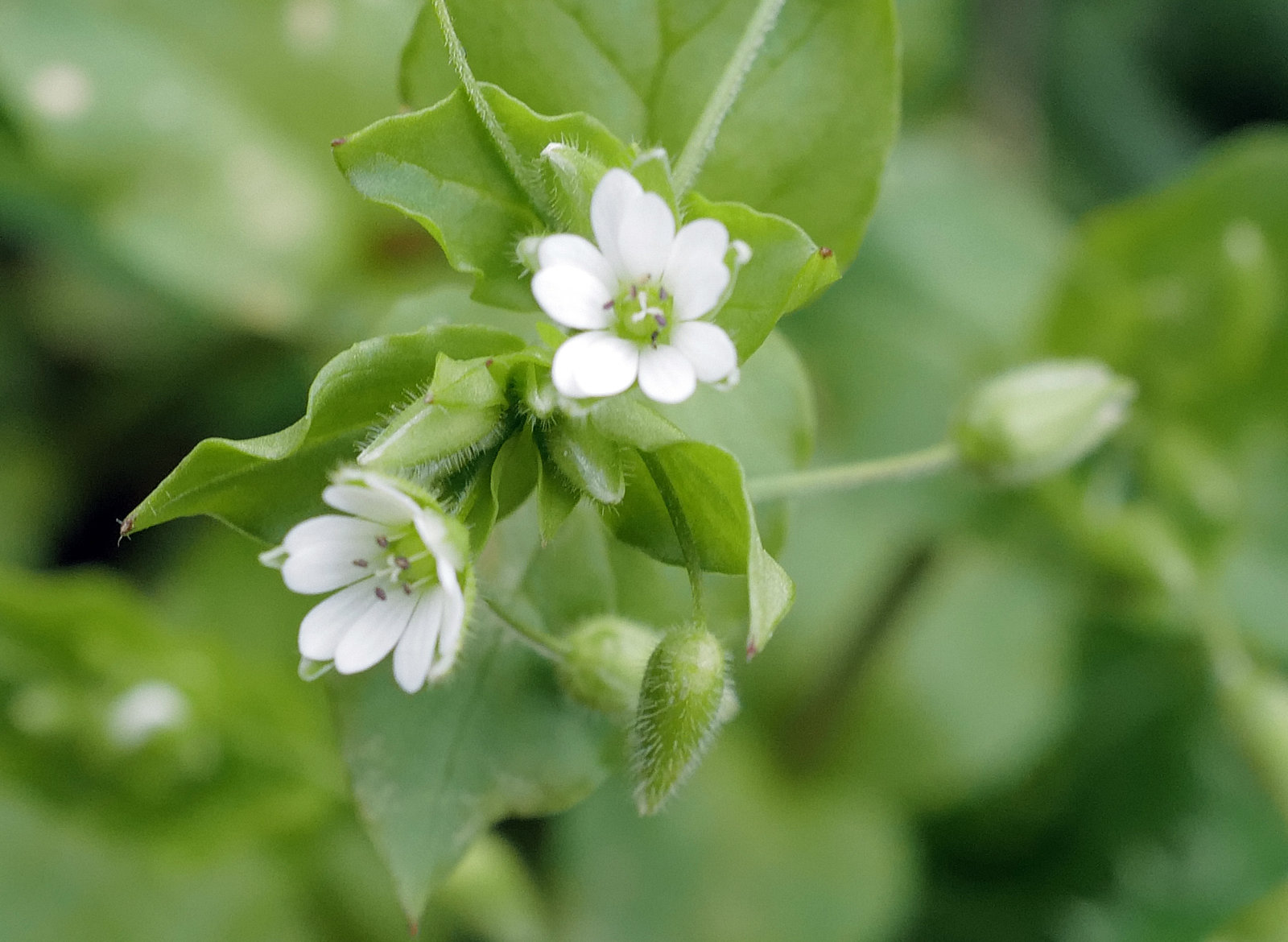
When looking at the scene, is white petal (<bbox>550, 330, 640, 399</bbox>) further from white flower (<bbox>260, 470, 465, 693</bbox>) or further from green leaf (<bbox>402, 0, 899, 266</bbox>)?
green leaf (<bbox>402, 0, 899, 266</bbox>)

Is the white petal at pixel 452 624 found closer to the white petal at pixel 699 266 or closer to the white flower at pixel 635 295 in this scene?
the white flower at pixel 635 295

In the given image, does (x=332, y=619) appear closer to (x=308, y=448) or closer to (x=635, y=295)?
(x=308, y=448)

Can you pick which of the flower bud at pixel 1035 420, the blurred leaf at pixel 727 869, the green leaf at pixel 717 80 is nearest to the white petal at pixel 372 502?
the green leaf at pixel 717 80

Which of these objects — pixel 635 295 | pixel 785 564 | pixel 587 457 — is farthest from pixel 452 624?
pixel 785 564

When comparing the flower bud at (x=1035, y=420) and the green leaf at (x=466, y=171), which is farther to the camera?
the flower bud at (x=1035, y=420)

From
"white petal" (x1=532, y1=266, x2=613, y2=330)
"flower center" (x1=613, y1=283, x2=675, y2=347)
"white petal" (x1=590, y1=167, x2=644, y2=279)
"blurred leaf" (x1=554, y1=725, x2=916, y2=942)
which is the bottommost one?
"blurred leaf" (x1=554, y1=725, x2=916, y2=942)

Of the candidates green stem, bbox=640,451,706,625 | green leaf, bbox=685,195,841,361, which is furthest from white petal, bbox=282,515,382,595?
green leaf, bbox=685,195,841,361
